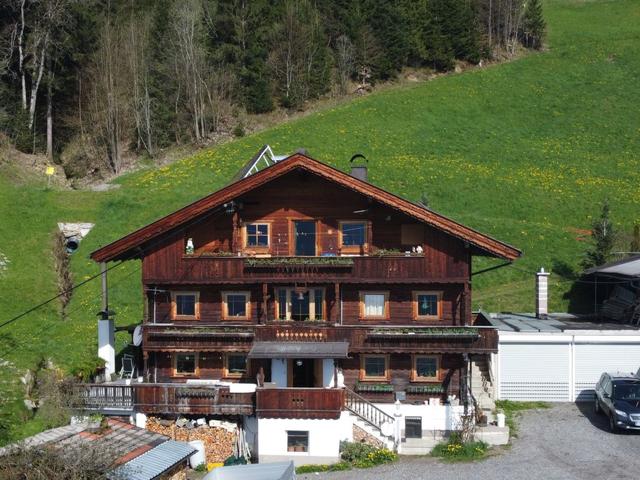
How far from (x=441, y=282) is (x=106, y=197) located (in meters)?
31.8

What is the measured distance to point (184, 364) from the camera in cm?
2848

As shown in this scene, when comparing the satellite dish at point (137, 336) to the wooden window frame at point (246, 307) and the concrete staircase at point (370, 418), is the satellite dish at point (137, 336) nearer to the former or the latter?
the wooden window frame at point (246, 307)

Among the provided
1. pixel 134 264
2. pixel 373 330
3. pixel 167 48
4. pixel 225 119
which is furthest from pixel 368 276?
pixel 167 48

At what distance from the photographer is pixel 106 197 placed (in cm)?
5181

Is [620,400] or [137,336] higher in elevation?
[137,336]

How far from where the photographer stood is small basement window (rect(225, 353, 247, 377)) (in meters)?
28.1

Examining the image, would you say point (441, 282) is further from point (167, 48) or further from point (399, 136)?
point (167, 48)

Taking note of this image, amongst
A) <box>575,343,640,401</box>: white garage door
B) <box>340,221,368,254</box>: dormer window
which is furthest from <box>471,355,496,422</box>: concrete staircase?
<box>340,221,368,254</box>: dormer window

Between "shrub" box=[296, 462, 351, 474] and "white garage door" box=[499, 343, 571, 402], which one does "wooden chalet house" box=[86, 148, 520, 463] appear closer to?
"shrub" box=[296, 462, 351, 474]

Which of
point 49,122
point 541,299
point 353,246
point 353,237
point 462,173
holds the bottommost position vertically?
point 541,299

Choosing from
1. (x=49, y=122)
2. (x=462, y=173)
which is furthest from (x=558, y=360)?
(x=49, y=122)

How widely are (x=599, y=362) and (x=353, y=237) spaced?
11.1 m

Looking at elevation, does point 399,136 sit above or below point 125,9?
below

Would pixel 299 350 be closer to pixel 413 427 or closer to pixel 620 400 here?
pixel 413 427
